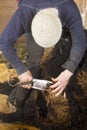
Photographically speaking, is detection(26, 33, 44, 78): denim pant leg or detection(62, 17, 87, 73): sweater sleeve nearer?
detection(62, 17, 87, 73): sweater sleeve

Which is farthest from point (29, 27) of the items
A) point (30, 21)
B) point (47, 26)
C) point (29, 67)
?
point (29, 67)

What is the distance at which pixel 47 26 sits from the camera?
1.24m

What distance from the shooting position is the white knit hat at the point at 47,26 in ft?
4.06

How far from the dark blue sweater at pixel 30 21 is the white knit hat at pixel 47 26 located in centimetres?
5

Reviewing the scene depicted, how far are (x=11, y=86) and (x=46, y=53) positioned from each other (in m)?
0.29

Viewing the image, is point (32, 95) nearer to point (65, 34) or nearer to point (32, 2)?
point (65, 34)

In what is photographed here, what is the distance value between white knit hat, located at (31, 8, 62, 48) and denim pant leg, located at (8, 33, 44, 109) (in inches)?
9.5

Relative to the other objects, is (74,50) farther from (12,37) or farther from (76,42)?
(12,37)

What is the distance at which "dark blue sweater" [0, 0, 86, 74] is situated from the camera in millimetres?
1309

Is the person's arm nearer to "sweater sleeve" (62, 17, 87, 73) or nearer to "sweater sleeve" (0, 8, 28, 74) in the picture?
"sweater sleeve" (62, 17, 87, 73)

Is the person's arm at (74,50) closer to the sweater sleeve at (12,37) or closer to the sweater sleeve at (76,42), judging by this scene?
the sweater sleeve at (76,42)

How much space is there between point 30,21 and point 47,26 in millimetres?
118

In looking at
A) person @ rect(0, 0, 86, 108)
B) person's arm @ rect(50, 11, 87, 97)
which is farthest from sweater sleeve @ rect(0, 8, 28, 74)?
person's arm @ rect(50, 11, 87, 97)

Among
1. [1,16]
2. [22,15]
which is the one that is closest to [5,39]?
[22,15]
